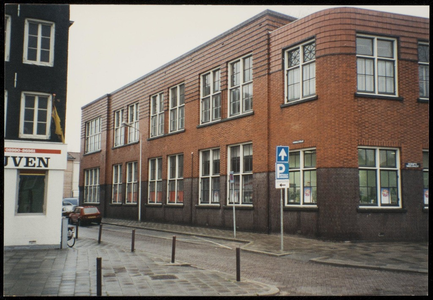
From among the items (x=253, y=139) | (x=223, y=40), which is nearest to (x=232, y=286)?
(x=253, y=139)

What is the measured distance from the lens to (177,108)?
1167 inches

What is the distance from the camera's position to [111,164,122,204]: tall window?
36.9 metres

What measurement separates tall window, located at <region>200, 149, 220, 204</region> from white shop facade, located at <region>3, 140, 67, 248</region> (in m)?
10.6

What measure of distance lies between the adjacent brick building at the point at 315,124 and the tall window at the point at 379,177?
0.13 ft

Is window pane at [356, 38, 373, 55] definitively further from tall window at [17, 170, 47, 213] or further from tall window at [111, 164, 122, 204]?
tall window at [111, 164, 122, 204]

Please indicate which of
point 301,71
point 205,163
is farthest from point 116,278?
point 205,163

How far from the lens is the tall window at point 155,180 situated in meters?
31.1

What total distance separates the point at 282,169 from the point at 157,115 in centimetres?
1850

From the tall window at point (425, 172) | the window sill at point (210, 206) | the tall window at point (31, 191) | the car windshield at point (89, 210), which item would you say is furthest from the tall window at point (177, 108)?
the tall window at point (425, 172)

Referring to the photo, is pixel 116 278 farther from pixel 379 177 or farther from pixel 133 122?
pixel 133 122

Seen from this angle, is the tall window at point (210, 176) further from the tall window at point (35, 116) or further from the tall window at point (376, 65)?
the tall window at point (35, 116)

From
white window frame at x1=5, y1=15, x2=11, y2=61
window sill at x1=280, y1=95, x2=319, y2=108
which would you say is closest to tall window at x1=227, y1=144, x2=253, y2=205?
window sill at x1=280, y1=95, x2=319, y2=108
